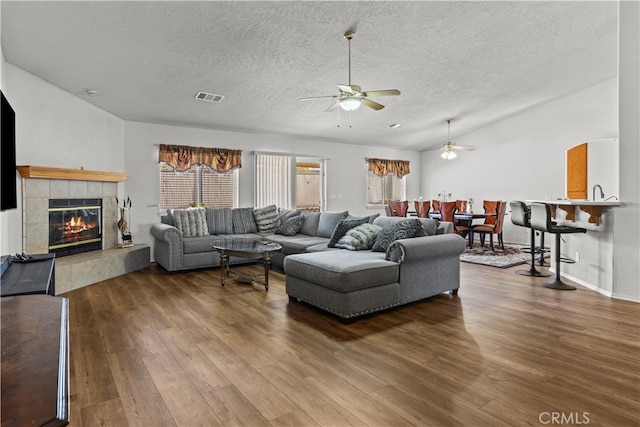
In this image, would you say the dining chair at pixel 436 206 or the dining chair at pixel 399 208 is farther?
the dining chair at pixel 399 208

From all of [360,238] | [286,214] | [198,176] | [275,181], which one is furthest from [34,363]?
[275,181]

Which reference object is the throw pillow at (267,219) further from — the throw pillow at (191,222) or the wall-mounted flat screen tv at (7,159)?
the wall-mounted flat screen tv at (7,159)

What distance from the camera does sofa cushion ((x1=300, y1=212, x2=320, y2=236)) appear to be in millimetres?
5966

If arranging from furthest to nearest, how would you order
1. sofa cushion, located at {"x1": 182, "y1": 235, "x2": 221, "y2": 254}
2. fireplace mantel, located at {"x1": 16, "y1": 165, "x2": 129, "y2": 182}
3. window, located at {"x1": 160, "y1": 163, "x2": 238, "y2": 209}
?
window, located at {"x1": 160, "y1": 163, "x2": 238, "y2": 209}, sofa cushion, located at {"x1": 182, "y1": 235, "x2": 221, "y2": 254}, fireplace mantel, located at {"x1": 16, "y1": 165, "x2": 129, "y2": 182}

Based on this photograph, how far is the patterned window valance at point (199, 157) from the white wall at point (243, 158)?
165mm

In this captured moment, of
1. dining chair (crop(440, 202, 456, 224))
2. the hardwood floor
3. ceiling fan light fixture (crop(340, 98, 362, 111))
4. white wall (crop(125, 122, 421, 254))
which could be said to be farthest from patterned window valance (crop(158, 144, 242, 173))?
dining chair (crop(440, 202, 456, 224))

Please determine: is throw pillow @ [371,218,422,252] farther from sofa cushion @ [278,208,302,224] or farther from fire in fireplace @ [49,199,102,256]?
fire in fireplace @ [49,199,102,256]

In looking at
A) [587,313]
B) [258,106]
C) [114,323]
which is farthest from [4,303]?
[258,106]

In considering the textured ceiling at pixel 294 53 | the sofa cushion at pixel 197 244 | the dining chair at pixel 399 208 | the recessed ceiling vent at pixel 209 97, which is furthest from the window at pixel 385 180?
the sofa cushion at pixel 197 244

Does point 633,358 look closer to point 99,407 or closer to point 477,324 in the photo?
point 477,324

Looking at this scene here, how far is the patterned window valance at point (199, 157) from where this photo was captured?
623 centimetres

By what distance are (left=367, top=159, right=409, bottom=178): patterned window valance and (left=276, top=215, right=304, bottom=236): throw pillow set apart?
11.9 ft

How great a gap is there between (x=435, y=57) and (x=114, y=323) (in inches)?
193

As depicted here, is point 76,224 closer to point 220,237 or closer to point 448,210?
point 220,237
